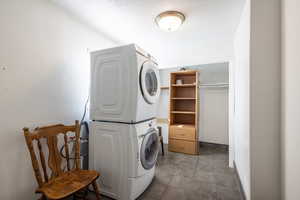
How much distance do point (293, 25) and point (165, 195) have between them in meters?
2.00

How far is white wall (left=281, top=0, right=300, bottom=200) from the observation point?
84cm

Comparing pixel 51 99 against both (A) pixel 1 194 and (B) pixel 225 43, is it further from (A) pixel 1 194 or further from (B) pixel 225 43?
(B) pixel 225 43

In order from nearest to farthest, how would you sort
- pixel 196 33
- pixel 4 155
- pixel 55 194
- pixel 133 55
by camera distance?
pixel 55 194, pixel 4 155, pixel 133 55, pixel 196 33

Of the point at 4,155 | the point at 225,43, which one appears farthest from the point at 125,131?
the point at 225,43

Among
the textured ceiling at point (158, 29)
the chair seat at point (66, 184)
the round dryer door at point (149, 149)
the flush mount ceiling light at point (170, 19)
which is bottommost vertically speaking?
the chair seat at point (66, 184)

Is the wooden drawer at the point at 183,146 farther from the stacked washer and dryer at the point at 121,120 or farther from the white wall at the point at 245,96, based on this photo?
the stacked washer and dryer at the point at 121,120

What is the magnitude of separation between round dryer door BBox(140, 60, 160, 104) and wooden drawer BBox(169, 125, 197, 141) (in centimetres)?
155

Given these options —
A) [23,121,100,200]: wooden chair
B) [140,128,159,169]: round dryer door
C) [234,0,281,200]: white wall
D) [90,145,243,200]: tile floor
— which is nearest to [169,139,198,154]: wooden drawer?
[90,145,243,200]: tile floor

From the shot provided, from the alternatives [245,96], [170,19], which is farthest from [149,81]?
[245,96]

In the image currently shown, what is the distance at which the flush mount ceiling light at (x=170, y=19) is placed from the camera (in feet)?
5.26

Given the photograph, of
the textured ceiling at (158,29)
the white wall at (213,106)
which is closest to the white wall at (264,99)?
the textured ceiling at (158,29)

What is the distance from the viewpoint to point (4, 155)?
120 cm

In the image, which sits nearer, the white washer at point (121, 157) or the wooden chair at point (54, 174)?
the wooden chair at point (54, 174)

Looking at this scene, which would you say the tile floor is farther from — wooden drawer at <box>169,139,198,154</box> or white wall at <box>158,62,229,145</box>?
white wall at <box>158,62,229,145</box>
